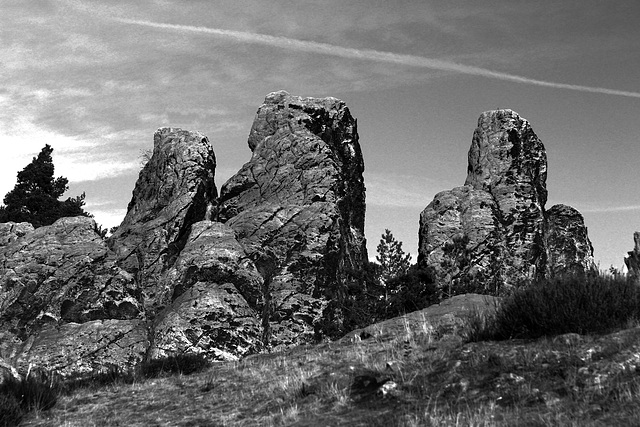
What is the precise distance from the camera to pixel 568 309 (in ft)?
31.2

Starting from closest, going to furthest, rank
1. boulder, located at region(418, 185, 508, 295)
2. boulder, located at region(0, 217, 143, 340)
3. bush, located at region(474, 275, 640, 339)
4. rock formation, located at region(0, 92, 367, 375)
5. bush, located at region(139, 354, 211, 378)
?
bush, located at region(474, 275, 640, 339) → bush, located at region(139, 354, 211, 378) → rock formation, located at region(0, 92, 367, 375) → boulder, located at region(0, 217, 143, 340) → boulder, located at region(418, 185, 508, 295)

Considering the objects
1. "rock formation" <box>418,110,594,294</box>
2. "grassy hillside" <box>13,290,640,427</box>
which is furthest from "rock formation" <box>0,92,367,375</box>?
"grassy hillside" <box>13,290,640,427</box>

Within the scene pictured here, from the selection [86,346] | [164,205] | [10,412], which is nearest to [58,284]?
[86,346]

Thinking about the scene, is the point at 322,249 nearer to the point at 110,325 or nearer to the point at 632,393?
the point at 110,325

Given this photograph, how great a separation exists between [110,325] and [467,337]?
35.0m

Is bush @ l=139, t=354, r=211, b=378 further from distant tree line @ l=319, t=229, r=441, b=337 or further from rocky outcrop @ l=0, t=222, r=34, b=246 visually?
rocky outcrop @ l=0, t=222, r=34, b=246

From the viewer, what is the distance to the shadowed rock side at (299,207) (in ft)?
147

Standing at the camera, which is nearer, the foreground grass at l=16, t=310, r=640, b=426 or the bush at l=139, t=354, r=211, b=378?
the foreground grass at l=16, t=310, r=640, b=426

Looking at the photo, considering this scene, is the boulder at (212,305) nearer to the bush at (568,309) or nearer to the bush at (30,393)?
the bush at (30,393)

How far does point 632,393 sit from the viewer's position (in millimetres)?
6824

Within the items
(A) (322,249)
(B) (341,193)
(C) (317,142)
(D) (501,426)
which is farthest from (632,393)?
(C) (317,142)

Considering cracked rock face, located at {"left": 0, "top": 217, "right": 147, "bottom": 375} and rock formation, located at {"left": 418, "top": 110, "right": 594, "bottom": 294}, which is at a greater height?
rock formation, located at {"left": 418, "top": 110, "right": 594, "bottom": 294}

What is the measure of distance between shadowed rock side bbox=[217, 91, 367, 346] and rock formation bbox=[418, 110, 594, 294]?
850 centimetres

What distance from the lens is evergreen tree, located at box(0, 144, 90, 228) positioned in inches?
2773
